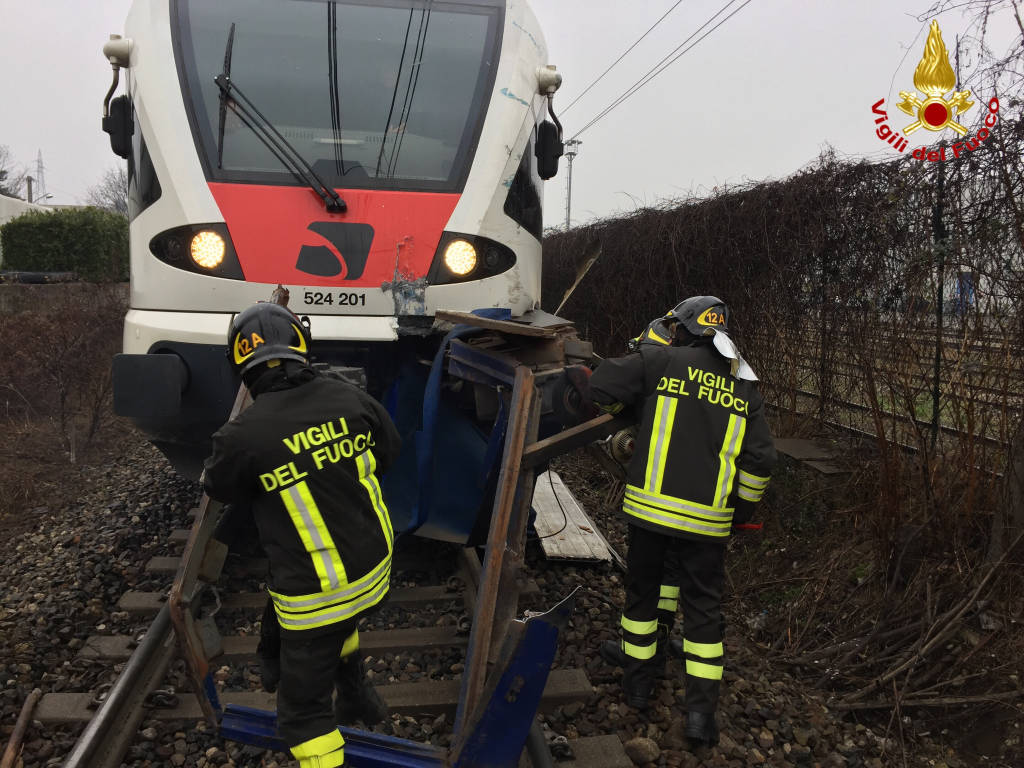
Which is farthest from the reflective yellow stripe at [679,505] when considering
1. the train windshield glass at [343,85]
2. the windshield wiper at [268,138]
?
the windshield wiper at [268,138]

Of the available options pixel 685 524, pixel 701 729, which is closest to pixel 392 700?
pixel 701 729

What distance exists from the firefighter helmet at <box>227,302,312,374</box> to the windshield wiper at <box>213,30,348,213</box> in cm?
161

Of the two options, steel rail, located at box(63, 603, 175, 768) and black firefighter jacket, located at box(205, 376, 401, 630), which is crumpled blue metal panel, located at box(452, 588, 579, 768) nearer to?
black firefighter jacket, located at box(205, 376, 401, 630)

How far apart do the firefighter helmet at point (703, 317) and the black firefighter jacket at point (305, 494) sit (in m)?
1.55

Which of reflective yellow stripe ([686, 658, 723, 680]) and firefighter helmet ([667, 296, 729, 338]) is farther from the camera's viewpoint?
firefighter helmet ([667, 296, 729, 338])

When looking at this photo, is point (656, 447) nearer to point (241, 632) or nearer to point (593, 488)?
point (241, 632)

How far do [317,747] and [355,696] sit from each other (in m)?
0.37

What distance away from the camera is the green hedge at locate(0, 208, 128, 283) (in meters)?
14.4

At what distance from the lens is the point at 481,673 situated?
2.51 metres

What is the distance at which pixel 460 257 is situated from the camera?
4125 millimetres

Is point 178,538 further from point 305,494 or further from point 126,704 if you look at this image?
point 305,494

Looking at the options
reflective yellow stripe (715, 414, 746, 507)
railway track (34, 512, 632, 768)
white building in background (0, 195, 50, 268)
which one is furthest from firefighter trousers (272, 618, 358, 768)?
white building in background (0, 195, 50, 268)

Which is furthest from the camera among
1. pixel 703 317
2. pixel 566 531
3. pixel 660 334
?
pixel 566 531

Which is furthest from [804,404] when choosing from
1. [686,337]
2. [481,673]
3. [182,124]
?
[182,124]
